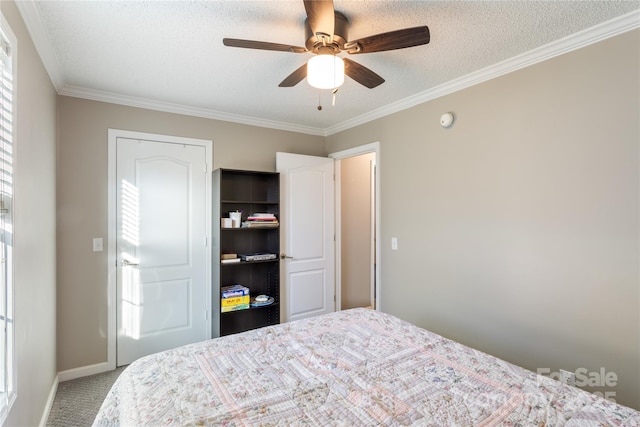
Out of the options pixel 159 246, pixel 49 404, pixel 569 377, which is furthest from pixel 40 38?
pixel 569 377

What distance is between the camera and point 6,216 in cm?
137

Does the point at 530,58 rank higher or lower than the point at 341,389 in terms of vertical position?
higher

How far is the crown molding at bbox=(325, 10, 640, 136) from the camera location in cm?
172

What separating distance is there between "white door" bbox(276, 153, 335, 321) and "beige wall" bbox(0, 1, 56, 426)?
1932mm

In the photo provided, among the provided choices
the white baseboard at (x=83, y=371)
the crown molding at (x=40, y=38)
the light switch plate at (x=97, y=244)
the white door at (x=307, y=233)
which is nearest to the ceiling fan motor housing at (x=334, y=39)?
the crown molding at (x=40, y=38)

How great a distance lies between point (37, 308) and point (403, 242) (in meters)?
2.69

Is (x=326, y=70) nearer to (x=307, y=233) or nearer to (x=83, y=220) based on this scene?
(x=307, y=233)

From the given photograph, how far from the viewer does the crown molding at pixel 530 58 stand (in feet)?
5.66

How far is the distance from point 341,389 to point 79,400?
2200 mm

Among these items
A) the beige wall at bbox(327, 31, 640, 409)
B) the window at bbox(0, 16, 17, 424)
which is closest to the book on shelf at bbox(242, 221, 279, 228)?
the beige wall at bbox(327, 31, 640, 409)

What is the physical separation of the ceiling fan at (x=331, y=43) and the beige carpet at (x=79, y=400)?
2571mm

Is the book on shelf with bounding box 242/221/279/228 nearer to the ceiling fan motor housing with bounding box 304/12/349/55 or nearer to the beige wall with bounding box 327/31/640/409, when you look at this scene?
the beige wall with bounding box 327/31/640/409

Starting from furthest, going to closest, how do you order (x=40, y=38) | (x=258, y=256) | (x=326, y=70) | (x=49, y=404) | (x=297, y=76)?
(x=258, y=256)
(x=49, y=404)
(x=297, y=76)
(x=40, y=38)
(x=326, y=70)

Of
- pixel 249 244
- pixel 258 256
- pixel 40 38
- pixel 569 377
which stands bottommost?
pixel 569 377
